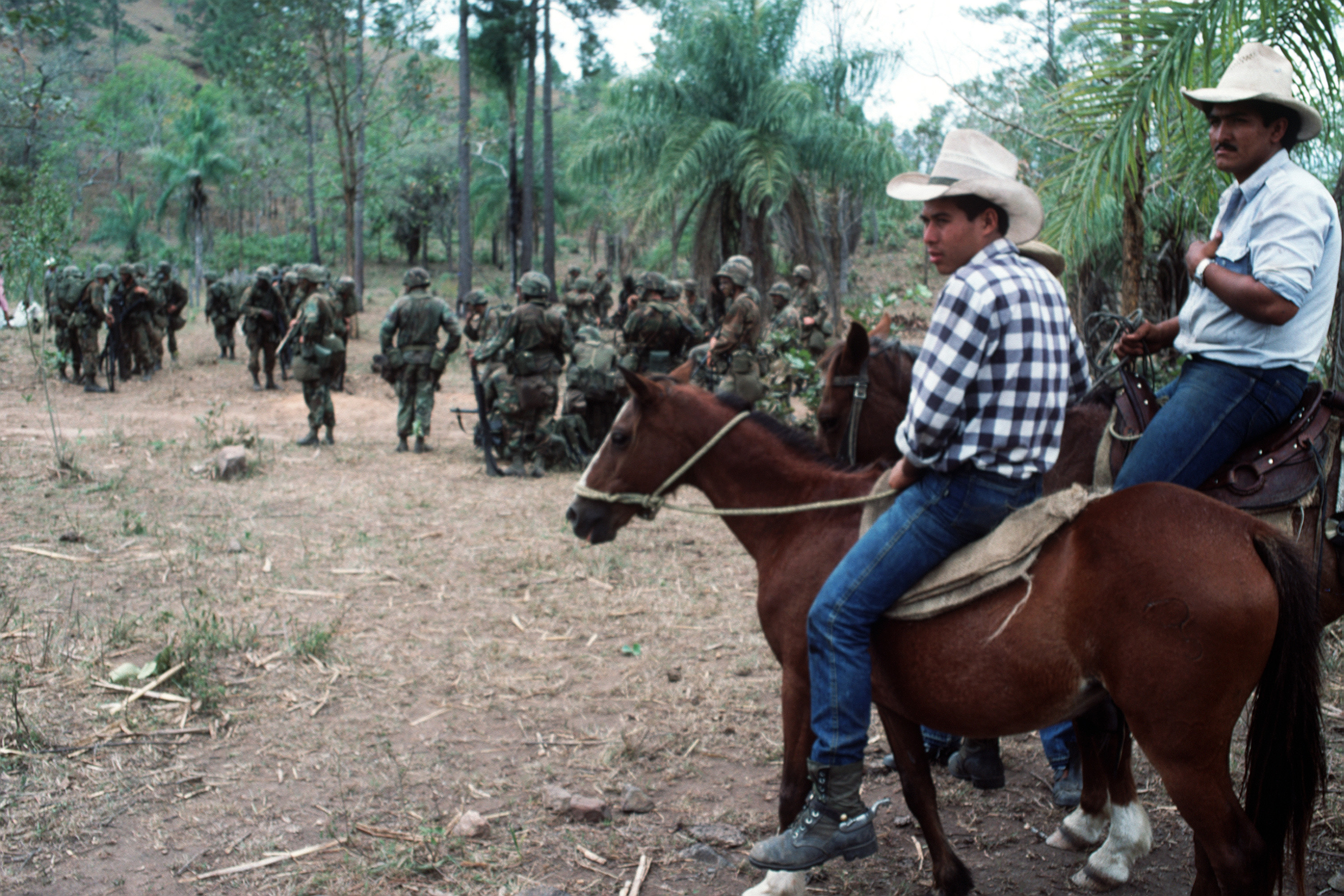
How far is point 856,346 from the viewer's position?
15.1 ft

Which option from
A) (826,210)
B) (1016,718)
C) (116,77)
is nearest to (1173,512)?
(1016,718)

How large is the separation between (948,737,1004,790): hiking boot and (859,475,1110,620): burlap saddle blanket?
68.5 inches

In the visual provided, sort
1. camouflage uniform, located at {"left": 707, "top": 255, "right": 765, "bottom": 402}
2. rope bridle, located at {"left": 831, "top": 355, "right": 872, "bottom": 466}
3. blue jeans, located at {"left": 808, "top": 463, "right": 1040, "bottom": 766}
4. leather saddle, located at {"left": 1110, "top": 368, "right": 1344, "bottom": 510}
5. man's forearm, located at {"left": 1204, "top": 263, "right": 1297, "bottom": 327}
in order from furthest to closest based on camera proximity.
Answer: camouflage uniform, located at {"left": 707, "top": 255, "right": 765, "bottom": 402}
rope bridle, located at {"left": 831, "top": 355, "right": 872, "bottom": 466}
leather saddle, located at {"left": 1110, "top": 368, "right": 1344, "bottom": 510}
man's forearm, located at {"left": 1204, "top": 263, "right": 1297, "bottom": 327}
blue jeans, located at {"left": 808, "top": 463, "right": 1040, "bottom": 766}

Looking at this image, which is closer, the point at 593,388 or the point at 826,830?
the point at 826,830

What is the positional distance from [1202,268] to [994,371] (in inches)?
38.9

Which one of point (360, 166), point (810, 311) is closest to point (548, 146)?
point (360, 166)

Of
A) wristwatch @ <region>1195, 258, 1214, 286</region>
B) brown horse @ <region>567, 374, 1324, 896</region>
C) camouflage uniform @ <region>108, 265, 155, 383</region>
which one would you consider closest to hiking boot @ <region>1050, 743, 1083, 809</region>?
brown horse @ <region>567, 374, 1324, 896</region>

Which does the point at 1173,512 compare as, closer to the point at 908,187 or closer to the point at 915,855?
the point at 908,187

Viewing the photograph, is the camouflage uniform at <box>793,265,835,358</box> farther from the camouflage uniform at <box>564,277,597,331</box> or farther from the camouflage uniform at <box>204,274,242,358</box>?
the camouflage uniform at <box>204,274,242,358</box>

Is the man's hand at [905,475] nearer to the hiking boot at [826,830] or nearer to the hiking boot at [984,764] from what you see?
the hiking boot at [826,830]

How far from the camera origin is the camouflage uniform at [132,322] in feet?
58.2

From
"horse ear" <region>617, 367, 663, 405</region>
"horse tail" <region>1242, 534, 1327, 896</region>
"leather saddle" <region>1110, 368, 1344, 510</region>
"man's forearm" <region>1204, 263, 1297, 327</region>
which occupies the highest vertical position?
"man's forearm" <region>1204, 263, 1297, 327</region>

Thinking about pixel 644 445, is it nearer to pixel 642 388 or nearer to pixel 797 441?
pixel 642 388

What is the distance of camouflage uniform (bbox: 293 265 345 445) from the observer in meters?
12.8
